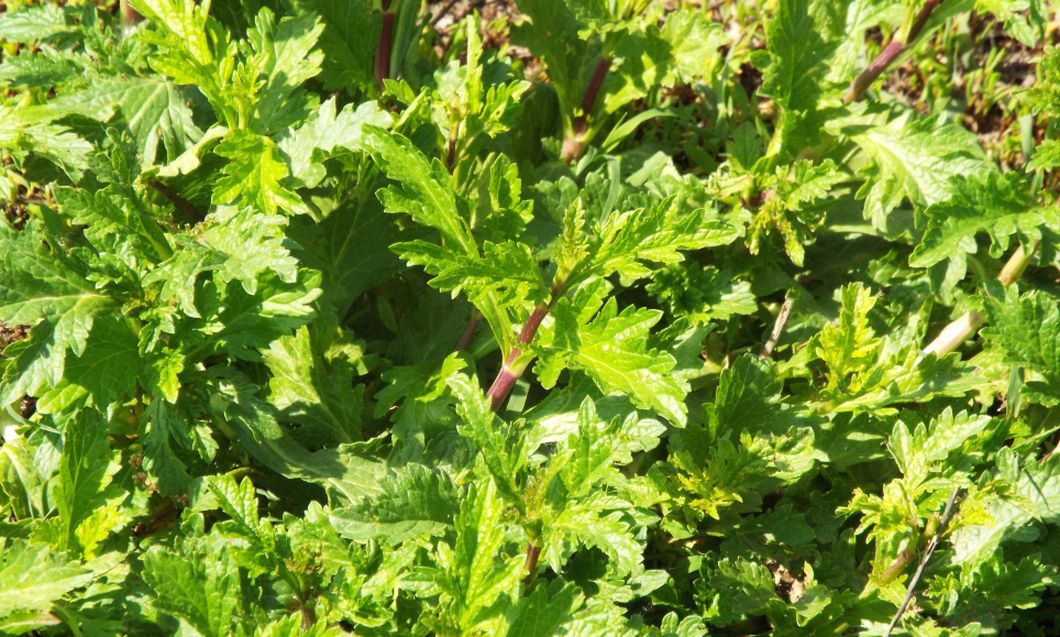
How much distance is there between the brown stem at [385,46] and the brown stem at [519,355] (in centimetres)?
122

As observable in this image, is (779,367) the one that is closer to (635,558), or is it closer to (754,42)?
(635,558)

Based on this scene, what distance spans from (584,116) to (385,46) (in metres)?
0.76

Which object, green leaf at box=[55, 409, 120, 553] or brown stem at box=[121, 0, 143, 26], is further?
brown stem at box=[121, 0, 143, 26]

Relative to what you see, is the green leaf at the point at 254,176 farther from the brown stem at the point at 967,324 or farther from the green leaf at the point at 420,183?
the brown stem at the point at 967,324

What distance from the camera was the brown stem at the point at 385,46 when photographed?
333 centimetres

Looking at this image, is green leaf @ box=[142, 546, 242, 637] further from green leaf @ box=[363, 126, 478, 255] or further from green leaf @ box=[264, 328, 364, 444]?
green leaf @ box=[363, 126, 478, 255]

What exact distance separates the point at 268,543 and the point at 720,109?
2.31 m

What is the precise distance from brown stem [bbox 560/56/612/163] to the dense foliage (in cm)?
2

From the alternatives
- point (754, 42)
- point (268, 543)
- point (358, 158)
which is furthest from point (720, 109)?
point (268, 543)

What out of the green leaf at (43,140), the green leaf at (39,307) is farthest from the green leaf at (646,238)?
the green leaf at (43,140)

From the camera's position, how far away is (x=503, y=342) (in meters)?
2.72

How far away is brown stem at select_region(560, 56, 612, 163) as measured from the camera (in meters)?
3.55

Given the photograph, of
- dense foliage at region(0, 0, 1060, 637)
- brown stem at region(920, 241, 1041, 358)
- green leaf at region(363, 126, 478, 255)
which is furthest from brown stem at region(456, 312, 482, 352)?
brown stem at region(920, 241, 1041, 358)

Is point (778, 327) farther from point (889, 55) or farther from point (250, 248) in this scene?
point (250, 248)
